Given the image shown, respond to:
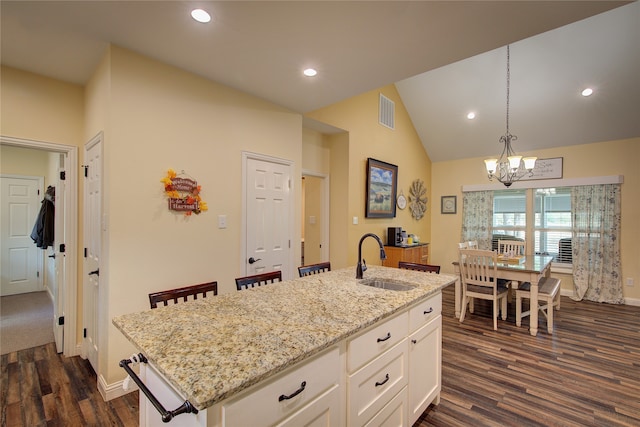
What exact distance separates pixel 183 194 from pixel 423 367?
7.82 ft

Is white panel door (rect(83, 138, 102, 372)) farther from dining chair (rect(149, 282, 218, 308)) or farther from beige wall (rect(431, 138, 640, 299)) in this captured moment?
beige wall (rect(431, 138, 640, 299))

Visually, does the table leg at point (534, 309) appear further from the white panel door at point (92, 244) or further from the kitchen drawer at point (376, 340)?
the white panel door at point (92, 244)

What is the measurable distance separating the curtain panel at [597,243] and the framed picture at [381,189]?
3122mm

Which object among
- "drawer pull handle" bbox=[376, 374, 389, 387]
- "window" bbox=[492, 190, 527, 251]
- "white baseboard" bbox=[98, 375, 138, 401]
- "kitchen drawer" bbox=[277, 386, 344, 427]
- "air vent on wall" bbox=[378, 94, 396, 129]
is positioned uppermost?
"air vent on wall" bbox=[378, 94, 396, 129]

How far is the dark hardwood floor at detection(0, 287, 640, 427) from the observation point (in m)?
2.06

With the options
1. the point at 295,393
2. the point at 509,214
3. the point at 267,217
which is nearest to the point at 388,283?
the point at 295,393

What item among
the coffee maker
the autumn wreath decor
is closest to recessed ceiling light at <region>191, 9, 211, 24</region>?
the autumn wreath decor

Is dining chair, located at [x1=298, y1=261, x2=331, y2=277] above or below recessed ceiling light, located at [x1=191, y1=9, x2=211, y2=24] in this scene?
below

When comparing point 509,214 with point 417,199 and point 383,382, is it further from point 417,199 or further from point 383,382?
point 383,382

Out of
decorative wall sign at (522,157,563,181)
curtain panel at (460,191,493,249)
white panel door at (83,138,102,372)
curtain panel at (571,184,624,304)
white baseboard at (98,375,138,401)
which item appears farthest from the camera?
curtain panel at (460,191,493,249)

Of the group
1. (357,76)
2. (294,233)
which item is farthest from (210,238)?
(357,76)

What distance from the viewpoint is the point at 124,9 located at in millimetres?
1851

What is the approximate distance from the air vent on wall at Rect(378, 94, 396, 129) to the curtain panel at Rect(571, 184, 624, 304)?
3.41 meters

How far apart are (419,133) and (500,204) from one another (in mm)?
2215
